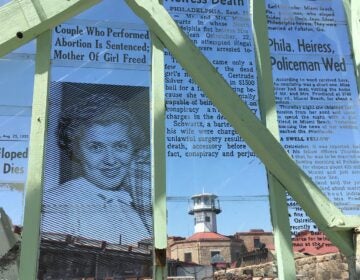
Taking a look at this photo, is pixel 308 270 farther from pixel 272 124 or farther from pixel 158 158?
pixel 158 158

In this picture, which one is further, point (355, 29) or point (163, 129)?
point (355, 29)

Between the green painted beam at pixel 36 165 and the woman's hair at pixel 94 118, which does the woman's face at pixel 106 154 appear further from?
the green painted beam at pixel 36 165

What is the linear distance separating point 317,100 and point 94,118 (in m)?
1.87

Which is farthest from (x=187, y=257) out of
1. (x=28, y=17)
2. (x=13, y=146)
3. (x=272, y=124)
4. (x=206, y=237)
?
(x=28, y=17)

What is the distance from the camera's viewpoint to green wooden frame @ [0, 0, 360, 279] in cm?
312

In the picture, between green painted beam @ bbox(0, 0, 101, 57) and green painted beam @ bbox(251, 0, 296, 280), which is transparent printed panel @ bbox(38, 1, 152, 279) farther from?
green painted beam @ bbox(251, 0, 296, 280)

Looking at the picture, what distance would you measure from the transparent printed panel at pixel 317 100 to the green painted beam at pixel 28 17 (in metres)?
1.74

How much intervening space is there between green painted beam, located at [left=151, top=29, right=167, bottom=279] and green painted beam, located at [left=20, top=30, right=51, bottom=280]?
2.45 feet

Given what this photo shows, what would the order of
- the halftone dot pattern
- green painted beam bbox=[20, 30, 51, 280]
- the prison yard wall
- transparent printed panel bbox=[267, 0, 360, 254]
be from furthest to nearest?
transparent printed panel bbox=[267, 0, 360, 254] < the prison yard wall < the halftone dot pattern < green painted beam bbox=[20, 30, 51, 280]

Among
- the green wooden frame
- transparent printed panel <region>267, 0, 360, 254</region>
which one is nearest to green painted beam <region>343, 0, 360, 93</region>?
transparent printed panel <region>267, 0, 360, 254</region>

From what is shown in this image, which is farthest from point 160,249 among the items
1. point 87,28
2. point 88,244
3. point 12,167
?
point 87,28

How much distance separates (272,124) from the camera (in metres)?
3.57

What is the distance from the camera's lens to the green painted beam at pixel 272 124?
331 centimetres

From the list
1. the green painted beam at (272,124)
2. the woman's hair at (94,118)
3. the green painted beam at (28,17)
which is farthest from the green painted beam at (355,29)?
the green painted beam at (28,17)
